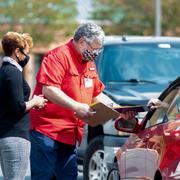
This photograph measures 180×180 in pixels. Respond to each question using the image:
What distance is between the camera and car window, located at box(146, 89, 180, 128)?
272 inches

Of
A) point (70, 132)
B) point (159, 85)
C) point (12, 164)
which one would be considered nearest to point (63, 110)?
point (70, 132)

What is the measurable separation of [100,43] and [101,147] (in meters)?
3.17

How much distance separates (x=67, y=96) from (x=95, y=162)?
336cm

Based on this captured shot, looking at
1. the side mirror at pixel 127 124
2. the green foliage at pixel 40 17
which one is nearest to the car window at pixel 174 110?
the side mirror at pixel 127 124

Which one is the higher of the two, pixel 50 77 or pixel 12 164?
pixel 50 77

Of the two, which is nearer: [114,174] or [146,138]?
[146,138]

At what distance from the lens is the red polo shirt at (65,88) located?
288 inches

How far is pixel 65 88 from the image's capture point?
290 inches

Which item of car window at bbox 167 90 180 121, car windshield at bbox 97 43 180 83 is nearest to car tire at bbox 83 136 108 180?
car windshield at bbox 97 43 180 83

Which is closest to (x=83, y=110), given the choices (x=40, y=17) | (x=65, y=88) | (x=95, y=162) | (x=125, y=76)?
(x=65, y=88)

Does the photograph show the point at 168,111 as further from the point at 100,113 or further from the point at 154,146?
the point at 100,113

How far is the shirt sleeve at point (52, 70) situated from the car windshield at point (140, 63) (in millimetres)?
3998

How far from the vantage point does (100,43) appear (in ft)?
24.1

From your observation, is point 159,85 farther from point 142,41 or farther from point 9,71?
point 9,71
